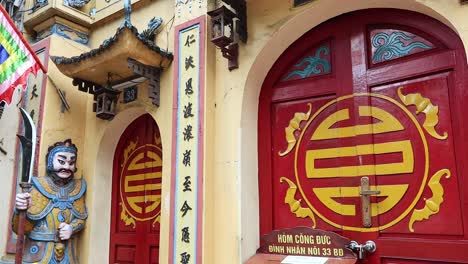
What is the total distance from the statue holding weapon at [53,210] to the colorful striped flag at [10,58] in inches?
15.2

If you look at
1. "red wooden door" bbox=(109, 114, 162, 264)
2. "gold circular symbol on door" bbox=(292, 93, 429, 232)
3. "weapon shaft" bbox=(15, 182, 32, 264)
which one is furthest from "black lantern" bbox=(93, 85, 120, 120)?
"gold circular symbol on door" bbox=(292, 93, 429, 232)

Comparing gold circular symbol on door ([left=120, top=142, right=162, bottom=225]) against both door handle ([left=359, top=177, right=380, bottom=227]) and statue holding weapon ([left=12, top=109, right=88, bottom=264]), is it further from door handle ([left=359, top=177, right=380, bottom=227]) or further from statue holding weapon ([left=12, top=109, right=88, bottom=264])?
door handle ([left=359, top=177, right=380, bottom=227])

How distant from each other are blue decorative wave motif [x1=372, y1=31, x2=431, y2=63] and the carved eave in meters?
1.91

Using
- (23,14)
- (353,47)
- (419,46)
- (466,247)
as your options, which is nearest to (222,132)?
(353,47)

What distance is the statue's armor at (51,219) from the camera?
427 centimetres

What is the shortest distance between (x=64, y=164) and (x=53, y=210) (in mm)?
496

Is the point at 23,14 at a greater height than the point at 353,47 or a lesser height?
greater

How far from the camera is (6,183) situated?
5.00 m

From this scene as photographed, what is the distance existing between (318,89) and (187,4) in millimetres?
1569

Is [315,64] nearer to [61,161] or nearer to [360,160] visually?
[360,160]

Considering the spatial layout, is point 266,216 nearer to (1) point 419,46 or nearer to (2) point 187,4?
(1) point 419,46

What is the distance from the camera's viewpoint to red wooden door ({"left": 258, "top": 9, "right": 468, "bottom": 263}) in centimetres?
288

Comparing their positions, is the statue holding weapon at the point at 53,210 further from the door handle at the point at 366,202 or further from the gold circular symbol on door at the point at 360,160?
the door handle at the point at 366,202

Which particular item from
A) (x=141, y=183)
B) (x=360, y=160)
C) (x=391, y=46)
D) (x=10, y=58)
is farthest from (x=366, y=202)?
(x=10, y=58)
